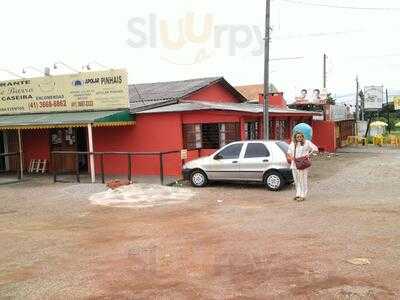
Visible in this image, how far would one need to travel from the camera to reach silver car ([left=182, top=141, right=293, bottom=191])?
46.6 feet

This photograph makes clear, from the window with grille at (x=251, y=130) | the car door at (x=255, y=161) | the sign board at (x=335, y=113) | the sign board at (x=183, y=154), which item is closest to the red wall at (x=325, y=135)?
the sign board at (x=335, y=113)

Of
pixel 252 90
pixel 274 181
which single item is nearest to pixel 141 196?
pixel 274 181

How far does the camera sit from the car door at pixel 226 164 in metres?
14.9

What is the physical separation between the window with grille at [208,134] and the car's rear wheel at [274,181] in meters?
4.54

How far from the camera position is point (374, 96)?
53.0 m

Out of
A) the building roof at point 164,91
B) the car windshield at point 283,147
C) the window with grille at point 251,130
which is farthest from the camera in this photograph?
the window with grille at point 251,130

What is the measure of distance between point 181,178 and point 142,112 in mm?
3043

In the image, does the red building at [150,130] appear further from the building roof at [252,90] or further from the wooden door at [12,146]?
the building roof at [252,90]

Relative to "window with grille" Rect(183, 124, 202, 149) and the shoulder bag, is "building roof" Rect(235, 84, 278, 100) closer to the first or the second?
"window with grille" Rect(183, 124, 202, 149)

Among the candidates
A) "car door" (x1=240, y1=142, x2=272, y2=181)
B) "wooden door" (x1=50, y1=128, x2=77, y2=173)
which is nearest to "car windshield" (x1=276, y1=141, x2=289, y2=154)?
"car door" (x1=240, y1=142, x2=272, y2=181)

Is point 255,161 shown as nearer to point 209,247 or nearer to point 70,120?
point 209,247

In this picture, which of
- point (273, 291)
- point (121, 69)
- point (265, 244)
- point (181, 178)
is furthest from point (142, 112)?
point (273, 291)

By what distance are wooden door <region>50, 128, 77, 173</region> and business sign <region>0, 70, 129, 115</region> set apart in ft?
4.85

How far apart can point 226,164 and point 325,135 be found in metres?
17.6
